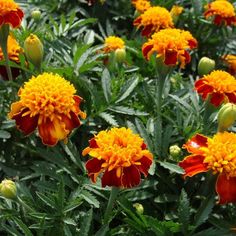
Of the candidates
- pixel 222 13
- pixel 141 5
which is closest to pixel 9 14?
pixel 141 5

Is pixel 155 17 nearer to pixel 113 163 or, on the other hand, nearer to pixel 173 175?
pixel 173 175

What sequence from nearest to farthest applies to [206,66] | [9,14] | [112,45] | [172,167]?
[172,167]
[9,14]
[206,66]
[112,45]

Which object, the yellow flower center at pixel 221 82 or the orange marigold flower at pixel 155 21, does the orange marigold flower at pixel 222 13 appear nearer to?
the orange marigold flower at pixel 155 21

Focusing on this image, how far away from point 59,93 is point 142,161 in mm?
223

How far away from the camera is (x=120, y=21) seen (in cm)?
211

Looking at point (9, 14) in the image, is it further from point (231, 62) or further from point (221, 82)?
point (231, 62)

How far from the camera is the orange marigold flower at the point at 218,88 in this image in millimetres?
1170

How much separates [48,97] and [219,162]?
1.19 ft

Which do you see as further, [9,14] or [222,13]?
[222,13]

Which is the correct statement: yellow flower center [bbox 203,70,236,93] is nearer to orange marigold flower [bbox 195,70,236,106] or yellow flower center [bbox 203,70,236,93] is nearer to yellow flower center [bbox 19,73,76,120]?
orange marigold flower [bbox 195,70,236,106]

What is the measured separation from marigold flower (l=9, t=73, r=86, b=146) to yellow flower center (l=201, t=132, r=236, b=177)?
275 mm

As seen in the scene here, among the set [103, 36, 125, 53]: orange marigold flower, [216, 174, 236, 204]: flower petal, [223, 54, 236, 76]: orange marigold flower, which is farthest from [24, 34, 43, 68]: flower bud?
[223, 54, 236, 76]: orange marigold flower

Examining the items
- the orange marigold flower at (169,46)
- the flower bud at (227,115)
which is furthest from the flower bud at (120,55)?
the flower bud at (227,115)

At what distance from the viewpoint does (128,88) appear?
130cm
